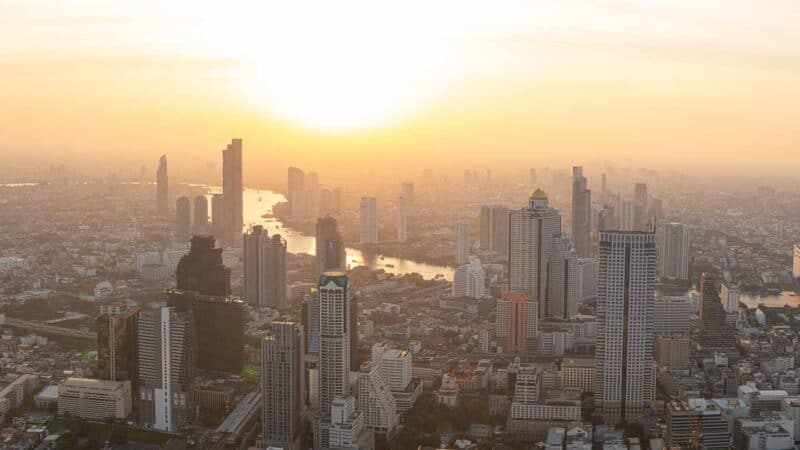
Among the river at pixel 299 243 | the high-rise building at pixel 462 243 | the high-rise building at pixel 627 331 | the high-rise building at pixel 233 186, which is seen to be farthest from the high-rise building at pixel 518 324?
the high-rise building at pixel 233 186

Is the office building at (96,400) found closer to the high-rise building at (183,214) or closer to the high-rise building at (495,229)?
the high-rise building at (183,214)

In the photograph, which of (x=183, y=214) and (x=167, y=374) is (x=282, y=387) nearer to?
(x=167, y=374)

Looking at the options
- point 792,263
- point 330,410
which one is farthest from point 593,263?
point 330,410

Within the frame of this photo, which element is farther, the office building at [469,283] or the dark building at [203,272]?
the office building at [469,283]

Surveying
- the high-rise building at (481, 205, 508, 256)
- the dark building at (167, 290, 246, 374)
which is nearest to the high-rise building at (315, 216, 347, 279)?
the dark building at (167, 290, 246, 374)

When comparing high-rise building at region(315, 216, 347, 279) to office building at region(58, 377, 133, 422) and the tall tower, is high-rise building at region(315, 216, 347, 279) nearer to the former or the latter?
office building at region(58, 377, 133, 422)
